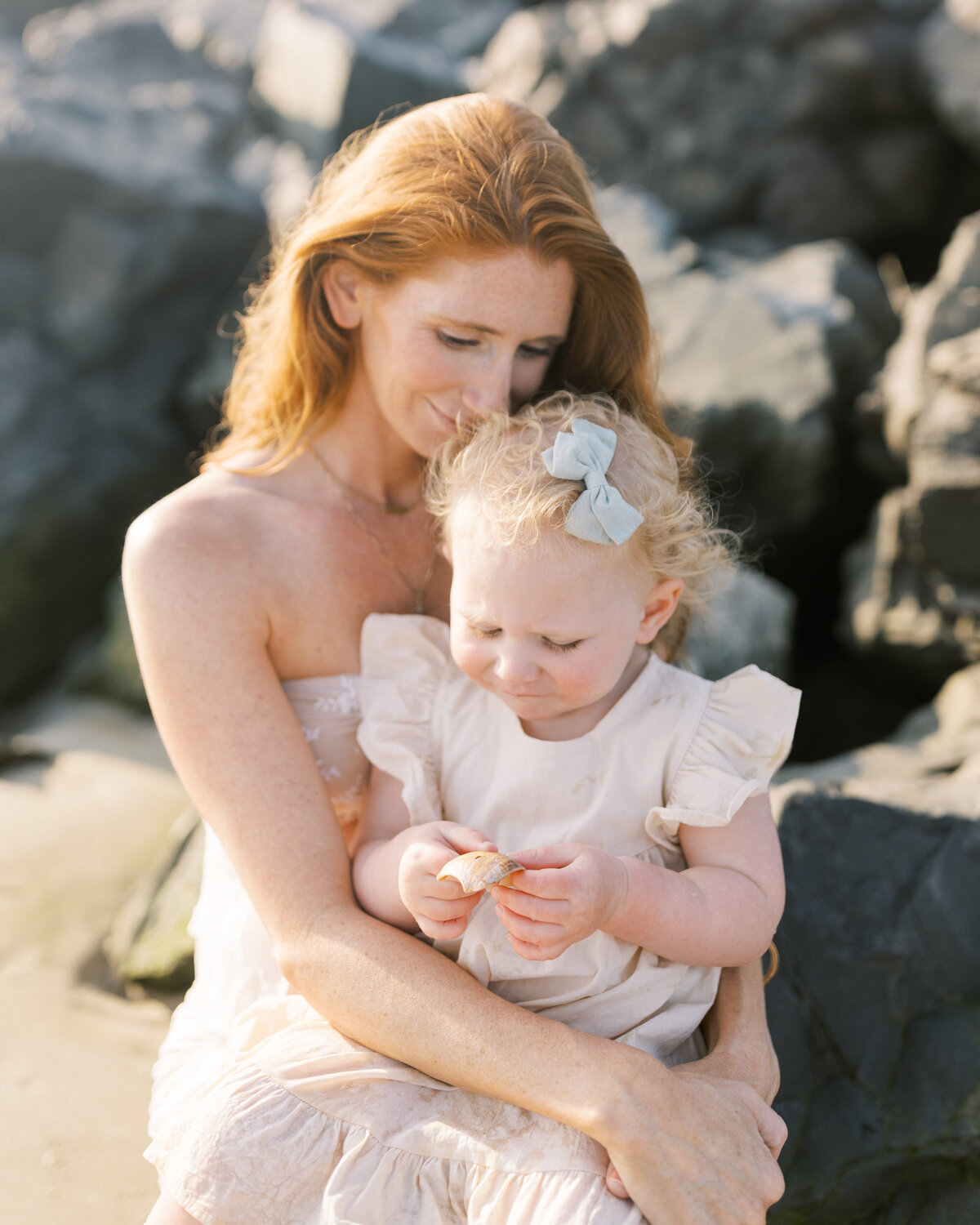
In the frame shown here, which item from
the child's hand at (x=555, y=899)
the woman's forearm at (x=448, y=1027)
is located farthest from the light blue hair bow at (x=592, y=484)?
the woman's forearm at (x=448, y=1027)

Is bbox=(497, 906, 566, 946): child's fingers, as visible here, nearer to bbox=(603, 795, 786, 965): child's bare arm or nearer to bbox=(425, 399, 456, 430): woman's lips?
bbox=(603, 795, 786, 965): child's bare arm

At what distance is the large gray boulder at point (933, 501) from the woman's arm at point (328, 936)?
9.00 feet

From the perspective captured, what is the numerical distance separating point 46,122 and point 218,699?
5.43 m

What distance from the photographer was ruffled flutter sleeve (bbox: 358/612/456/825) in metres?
1.81

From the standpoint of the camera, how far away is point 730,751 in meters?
1.72

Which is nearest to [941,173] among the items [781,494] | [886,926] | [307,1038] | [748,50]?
[748,50]

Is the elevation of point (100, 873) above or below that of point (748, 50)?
below

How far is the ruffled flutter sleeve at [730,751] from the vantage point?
165cm

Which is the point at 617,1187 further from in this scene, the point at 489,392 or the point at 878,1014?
the point at 489,392

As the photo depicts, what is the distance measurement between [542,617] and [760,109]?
598 cm

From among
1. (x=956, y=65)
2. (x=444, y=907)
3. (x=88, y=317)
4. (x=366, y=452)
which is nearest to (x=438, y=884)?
(x=444, y=907)

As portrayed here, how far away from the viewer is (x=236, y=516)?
1.98 metres

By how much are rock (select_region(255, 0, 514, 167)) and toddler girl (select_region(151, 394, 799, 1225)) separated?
5.38 meters

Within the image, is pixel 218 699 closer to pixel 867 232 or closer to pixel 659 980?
pixel 659 980
